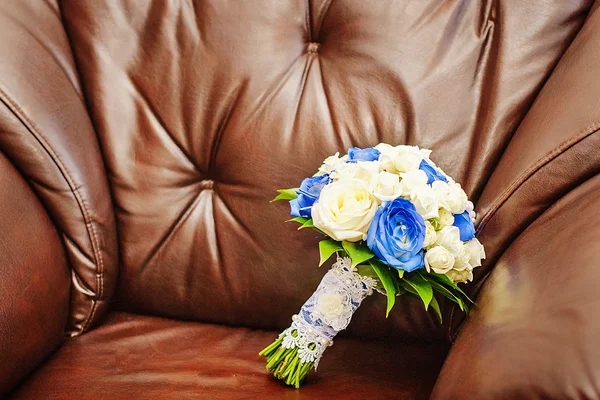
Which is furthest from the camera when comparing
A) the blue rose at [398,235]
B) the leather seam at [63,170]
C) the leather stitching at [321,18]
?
the leather stitching at [321,18]

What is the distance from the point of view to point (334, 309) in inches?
35.4

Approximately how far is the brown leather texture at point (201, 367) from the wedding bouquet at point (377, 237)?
0.05 metres

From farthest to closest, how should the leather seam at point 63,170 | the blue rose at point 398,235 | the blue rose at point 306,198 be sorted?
the leather seam at point 63,170, the blue rose at point 306,198, the blue rose at point 398,235

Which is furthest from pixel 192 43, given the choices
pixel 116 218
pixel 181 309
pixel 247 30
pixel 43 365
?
pixel 43 365

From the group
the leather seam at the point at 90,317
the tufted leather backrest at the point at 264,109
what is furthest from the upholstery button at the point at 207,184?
the leather seam at the point at 90,317

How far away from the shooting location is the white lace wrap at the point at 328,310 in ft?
2.96

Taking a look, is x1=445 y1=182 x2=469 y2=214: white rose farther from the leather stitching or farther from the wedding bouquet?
the leather stitching

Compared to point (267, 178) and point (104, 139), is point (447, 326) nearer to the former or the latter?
point (267, 178)

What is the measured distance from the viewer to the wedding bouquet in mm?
829

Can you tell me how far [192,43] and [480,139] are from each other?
0.53 metres

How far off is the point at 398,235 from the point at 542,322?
243 millimetres

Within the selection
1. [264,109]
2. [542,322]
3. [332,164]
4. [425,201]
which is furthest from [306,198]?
[542,322]

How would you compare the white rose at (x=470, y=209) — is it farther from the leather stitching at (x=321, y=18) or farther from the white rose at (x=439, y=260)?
the leather stitching at (x=321, y=18)

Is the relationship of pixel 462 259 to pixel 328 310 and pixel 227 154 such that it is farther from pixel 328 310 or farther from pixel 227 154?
pixel 227 154
